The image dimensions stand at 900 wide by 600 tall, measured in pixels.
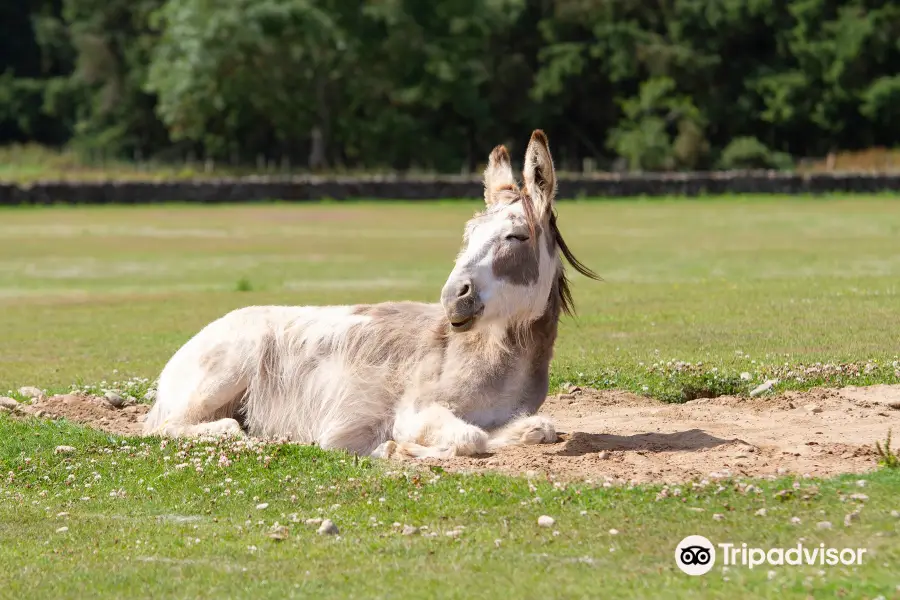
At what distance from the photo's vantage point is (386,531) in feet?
27.1

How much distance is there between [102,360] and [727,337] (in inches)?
322

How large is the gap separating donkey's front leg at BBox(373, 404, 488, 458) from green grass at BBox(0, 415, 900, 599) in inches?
16.4

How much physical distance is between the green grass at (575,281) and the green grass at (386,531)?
4695mm

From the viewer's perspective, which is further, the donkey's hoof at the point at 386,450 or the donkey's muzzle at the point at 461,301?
the donkey's hoof at the point at 386,450

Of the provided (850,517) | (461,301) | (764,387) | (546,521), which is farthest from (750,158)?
(546,521)

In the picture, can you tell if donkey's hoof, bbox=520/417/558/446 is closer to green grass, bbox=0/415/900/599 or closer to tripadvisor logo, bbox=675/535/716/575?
green grass, bbox=0/415/900/599

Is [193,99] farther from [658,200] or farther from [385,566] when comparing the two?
[385,566]

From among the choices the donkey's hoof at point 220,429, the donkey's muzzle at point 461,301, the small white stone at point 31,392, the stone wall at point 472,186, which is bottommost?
the stone wall at point 472,186

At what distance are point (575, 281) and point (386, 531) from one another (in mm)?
20745

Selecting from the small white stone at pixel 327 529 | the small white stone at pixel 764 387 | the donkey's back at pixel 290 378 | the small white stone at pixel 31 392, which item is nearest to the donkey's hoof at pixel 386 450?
the donkey's back at pixel 290 378

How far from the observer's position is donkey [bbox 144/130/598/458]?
9977 mm

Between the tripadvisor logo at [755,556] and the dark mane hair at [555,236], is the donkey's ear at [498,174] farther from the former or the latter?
the tripadvisor logo at [755,556]

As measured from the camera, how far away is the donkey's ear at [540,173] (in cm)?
995

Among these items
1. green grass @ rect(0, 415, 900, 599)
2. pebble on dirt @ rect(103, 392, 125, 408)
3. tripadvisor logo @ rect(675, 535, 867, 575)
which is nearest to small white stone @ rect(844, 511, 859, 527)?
green grass @ rect(0, 415, 900, 599)
